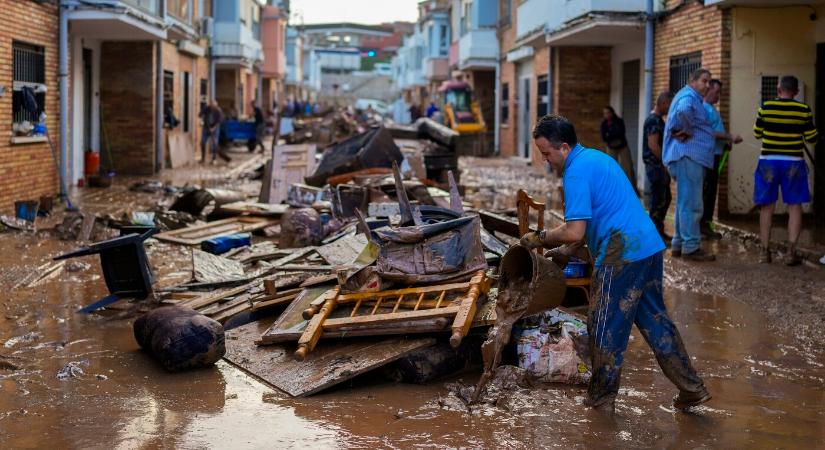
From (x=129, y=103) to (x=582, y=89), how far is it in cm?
1046

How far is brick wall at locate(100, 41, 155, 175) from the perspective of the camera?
74.5ft

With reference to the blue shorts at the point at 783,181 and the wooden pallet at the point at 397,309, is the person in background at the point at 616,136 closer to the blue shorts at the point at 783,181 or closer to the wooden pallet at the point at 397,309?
the blue shorts at the point at 783,181

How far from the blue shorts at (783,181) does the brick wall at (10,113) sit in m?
10.3

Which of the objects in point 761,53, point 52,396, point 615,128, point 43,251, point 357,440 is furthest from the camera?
point 615,128

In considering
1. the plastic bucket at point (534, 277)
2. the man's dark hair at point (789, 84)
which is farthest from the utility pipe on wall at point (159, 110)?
the plastic bucket at point (534, 277)

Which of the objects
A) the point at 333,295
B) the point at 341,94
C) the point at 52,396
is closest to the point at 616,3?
the point at 333,295

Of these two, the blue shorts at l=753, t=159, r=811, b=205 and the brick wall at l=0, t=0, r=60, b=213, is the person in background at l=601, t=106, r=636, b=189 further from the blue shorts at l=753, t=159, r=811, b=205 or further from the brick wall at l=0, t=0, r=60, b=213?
the brick wall at l=0, t=0, r=60, b=213

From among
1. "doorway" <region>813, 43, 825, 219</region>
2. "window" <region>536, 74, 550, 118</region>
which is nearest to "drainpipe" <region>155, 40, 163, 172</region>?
"window" <region>536, 74, 550, 118</region>

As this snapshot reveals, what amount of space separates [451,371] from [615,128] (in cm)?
1050

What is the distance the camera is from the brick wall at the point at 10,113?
14.5 m

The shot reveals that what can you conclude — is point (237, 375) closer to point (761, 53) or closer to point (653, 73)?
point (761, 53)

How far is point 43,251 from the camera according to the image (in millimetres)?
11086

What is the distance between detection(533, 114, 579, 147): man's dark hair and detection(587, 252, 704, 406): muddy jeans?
69 cm

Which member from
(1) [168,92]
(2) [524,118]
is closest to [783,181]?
(1) [168,92]
